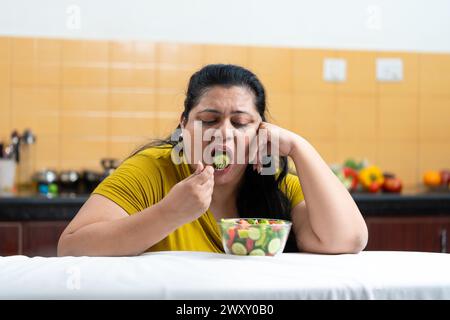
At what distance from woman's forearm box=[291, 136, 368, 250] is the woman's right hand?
0.27m

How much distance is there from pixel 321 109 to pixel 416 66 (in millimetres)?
568

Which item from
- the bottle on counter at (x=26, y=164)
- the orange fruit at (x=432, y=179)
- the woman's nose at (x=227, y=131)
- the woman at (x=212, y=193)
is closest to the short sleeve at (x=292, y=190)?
the woman at (x=212, y=193)

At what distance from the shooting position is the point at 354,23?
3.38 m

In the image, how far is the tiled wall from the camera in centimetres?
303

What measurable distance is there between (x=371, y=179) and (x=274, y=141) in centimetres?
177

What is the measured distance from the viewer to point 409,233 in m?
2.83

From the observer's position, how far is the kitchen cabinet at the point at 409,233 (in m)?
2.79

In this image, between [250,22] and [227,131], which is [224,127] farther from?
[250,22]

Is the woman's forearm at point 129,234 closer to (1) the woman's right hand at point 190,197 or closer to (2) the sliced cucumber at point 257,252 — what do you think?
(1) the woman's right hand at point 190,197

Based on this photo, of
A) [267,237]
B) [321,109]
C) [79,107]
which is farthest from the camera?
[321,109]

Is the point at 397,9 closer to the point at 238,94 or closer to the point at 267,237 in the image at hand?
the point at 238,94

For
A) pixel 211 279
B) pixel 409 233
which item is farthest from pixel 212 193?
pixel 409 233

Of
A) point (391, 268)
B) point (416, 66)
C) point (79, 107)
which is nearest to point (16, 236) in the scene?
point (79, 107)

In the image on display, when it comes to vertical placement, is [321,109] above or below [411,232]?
above
